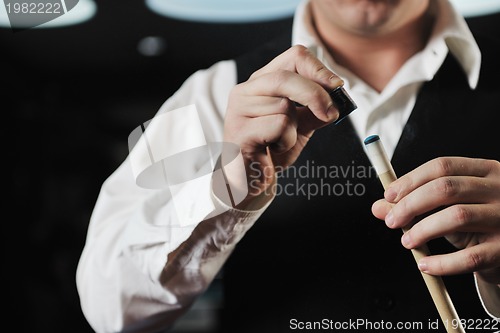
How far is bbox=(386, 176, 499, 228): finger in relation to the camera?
1115 mm

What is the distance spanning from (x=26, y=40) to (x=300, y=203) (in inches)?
22.6

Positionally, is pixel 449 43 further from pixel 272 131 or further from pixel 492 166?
pixel 272 131

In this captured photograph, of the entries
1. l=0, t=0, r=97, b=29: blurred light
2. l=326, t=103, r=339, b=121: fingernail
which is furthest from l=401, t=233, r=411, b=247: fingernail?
l=0, t=0, r=97, b=29: blurred light

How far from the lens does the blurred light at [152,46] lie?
1238mm

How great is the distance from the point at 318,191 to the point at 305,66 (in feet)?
0.72

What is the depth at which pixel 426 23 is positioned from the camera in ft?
4.00

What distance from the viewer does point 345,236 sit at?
1.20 m

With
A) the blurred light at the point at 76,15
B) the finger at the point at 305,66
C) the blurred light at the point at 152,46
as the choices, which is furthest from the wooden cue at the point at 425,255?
the blurred light at the point at 76,15

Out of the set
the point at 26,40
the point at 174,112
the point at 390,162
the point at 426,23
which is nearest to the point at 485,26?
the point at 426,23

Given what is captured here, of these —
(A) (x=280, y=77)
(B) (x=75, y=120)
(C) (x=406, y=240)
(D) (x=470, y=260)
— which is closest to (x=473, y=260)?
(D) (x=470, y=260)

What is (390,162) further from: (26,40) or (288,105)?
(26,40)

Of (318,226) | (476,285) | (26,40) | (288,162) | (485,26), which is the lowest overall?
(476,285)

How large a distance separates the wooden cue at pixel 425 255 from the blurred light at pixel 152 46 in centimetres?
40

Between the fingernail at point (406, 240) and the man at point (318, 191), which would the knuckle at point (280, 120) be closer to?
the man at point (318, 191)
